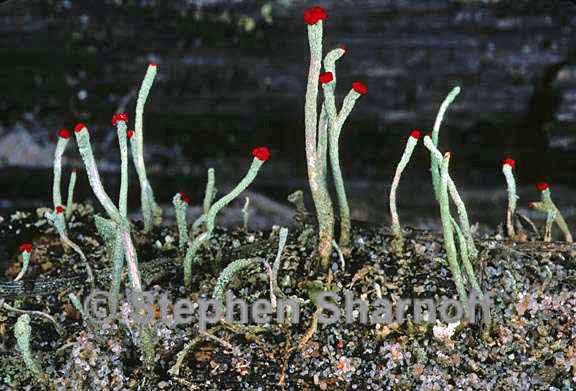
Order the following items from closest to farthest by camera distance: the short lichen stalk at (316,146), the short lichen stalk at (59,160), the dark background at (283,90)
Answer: the short lichen stalk at (316,146) → the short lichen stalk at (59,160) → the dark background at (283,90)

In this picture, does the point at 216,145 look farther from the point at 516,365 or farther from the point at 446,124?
the point at 516,365

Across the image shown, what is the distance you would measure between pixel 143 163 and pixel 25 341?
237mm

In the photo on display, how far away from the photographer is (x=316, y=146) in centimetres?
73

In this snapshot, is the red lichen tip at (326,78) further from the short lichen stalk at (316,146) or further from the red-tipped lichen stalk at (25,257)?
the red-tipped lichen stalk at (25,257)

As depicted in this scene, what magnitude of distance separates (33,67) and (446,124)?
0.62 m

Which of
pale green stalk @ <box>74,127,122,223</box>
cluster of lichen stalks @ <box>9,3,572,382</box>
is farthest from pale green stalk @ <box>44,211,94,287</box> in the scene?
pale green stalk @ <box>74,127,122,223</box>

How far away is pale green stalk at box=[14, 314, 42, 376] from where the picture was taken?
2.09ft

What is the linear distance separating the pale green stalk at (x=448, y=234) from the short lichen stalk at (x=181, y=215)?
234 mm

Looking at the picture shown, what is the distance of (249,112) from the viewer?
1.24m

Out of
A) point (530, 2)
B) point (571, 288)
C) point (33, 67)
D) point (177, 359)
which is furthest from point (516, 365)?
point (33, 67)

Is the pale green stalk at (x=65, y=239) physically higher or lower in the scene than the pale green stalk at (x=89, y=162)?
lower

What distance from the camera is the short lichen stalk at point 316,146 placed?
631 millimetres

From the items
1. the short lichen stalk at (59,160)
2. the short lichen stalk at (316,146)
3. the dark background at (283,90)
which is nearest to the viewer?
the short lichen stalk at (316,146)

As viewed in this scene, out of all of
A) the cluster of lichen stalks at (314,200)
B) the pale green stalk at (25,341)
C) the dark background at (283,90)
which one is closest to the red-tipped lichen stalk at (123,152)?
the cluster of lichen stalks at (314,200)
